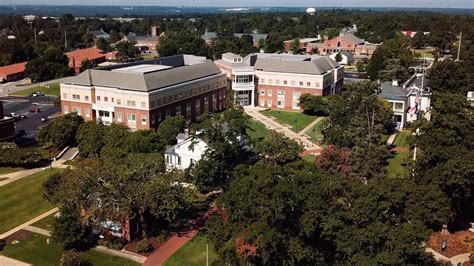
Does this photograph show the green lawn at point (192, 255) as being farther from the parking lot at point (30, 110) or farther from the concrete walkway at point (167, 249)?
the parking lot at point (30, 110)

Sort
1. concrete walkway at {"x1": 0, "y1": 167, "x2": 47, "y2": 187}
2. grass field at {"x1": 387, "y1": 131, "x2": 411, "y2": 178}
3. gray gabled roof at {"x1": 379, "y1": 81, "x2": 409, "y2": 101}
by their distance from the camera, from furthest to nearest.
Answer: gray gabled roof at {"x1": 379, "y1": 81, "x2": 409, "y2": 101}
grass field at {"x1": 387, "y1": 131, "x2": 411, "y2": 178}
concrete walkway at {"x1": 0, "y1": 167, "x2": 47, "y2": 187}

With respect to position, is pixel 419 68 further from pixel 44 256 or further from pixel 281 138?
pixel 44 256

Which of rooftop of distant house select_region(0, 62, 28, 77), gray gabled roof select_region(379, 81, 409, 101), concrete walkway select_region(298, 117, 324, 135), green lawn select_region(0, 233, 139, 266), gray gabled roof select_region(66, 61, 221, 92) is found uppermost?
gray gabled roof select_region(66, 61, 221, 92)

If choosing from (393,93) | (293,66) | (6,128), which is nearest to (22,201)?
(6,128)

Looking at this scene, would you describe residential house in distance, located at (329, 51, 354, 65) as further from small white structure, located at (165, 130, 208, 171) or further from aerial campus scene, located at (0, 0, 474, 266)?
small white structure, located at (165, 130, 208, 171)

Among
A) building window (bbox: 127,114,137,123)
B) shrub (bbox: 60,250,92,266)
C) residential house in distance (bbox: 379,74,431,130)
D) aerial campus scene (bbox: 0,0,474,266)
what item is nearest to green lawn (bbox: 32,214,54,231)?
aerial campus scene (bbox: 0,0,474,266)

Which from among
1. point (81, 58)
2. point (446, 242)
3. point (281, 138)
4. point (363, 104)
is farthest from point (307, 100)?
point (81, 58)
